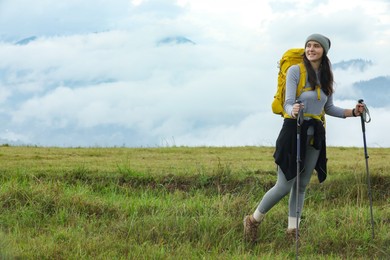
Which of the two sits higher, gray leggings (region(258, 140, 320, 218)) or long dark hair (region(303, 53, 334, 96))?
long dark hair (region(303, 53, 334, 96))

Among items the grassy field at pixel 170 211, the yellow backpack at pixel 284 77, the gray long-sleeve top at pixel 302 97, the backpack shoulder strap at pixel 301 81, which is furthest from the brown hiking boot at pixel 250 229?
the backpack shoulder strap at pixel 301 81

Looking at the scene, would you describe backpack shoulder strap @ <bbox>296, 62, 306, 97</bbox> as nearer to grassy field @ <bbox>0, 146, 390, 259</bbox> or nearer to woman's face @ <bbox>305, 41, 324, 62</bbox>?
woman's face @ <bbox>305, 41, 324, 62</bbox>

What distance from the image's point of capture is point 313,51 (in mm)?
7996

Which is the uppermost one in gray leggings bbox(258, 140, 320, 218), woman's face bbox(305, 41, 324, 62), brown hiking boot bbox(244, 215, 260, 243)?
woman's face bbox(305, 41, 324, 62)

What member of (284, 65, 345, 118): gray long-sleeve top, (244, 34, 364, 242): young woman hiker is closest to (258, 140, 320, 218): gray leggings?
(244, 34, 364, 242): young woman hiker

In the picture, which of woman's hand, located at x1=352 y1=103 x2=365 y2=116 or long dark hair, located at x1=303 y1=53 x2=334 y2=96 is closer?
long dark hair, located at x1=303 y1=53 x2=334 y2=96

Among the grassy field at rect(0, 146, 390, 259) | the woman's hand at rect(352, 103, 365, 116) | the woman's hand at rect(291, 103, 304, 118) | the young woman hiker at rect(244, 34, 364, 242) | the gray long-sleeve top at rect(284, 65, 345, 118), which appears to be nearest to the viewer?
the woman's hand at rect(291, 103, 304, 118)

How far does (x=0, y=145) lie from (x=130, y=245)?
31.8ft

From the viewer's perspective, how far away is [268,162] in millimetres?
13609

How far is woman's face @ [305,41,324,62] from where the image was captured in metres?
7.99

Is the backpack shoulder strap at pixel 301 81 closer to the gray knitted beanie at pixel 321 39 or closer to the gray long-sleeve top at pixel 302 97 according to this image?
the gray long-sleeve top at pixel 302 97

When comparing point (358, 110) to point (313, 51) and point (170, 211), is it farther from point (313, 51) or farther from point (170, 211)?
point (170, 211)

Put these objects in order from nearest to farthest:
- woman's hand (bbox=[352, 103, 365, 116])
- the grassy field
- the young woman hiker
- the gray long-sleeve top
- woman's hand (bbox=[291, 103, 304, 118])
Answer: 1. woman's hand (bbox=[291, 103, 304, 118])
2. the gray long-sleeve top
3. the young woman hiker
4. the grassy field
5. woman's hand (bbox=[352, 103, 365, 116])

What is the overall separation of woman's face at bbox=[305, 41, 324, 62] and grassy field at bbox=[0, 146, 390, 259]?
92.0 inches
